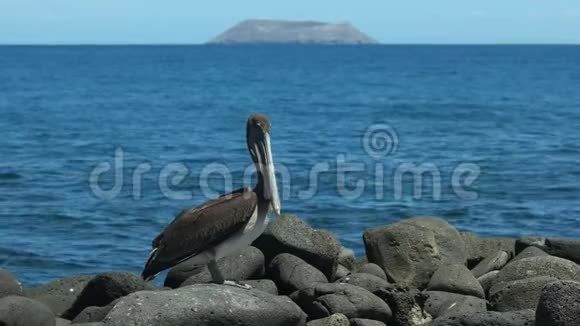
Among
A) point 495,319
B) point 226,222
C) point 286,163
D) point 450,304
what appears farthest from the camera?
point 286,163

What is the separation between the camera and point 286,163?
31359 millimetres

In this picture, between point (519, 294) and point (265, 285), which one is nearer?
point (519, 294)

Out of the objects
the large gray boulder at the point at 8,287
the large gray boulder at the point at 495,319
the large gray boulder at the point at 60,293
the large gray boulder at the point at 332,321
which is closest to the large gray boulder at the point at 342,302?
the large gray boulder at the point at 332,321

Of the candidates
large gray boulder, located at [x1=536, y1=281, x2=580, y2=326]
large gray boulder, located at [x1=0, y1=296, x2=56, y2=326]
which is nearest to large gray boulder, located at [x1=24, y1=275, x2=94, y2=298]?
large gray boulder, located at [x1=0, y1=296, x2=56, y2=326]

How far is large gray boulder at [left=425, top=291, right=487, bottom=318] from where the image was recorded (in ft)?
34.9

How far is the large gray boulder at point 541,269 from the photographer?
36.8ft

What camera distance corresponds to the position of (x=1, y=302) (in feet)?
33.5

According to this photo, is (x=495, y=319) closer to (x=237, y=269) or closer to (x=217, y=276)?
(x=217, y=276)

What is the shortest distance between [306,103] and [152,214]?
43.2 m

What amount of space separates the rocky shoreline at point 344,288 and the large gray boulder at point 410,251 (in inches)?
0.4
